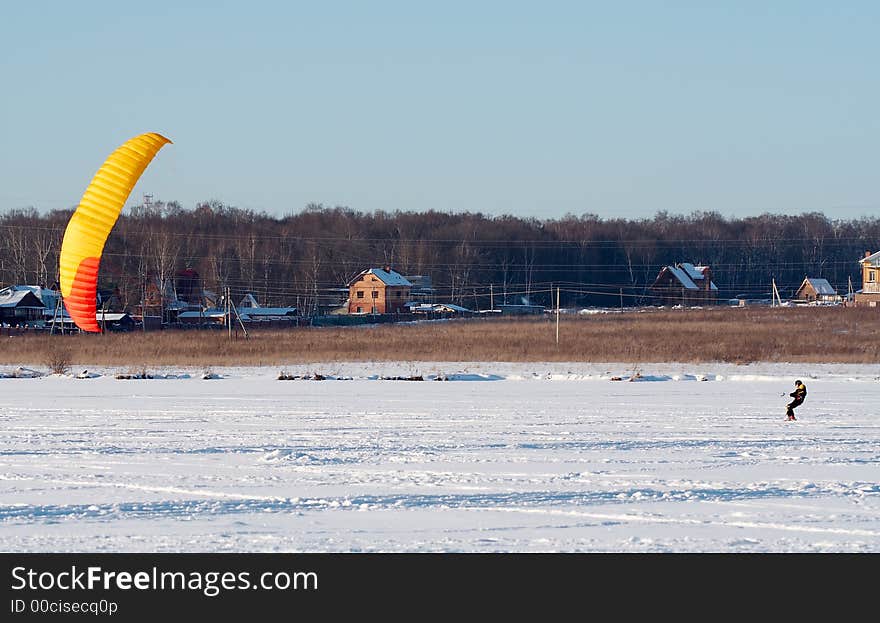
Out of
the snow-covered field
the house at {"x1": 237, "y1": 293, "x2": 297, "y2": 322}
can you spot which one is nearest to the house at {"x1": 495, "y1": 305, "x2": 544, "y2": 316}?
the house at {"x1": 237, "y1": 293, "x2": 297, "y2": 322}

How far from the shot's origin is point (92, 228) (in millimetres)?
18406

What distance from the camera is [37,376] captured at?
81.3 feet

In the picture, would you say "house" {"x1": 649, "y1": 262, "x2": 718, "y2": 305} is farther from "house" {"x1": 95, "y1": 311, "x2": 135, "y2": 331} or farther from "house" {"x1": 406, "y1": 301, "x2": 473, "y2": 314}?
"house" {"x1": 95, "y1": 311, "x2": 135, "y2": 331}

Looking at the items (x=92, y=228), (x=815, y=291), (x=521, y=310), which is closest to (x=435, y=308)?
(x=521, y=310)

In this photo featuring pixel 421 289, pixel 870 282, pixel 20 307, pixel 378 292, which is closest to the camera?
pixel 20 307

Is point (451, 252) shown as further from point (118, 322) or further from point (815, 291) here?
point (118, 322)

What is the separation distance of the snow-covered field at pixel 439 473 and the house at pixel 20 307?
152 feet

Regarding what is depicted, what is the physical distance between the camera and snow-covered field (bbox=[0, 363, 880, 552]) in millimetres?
7148

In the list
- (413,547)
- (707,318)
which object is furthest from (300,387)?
(707,318)

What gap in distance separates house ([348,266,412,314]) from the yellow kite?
57838mm

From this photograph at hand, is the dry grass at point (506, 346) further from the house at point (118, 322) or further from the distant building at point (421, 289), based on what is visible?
the distant building at point (421, 289)

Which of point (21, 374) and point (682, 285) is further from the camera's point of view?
point (682, 285)

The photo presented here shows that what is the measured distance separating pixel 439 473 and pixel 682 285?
287ft
